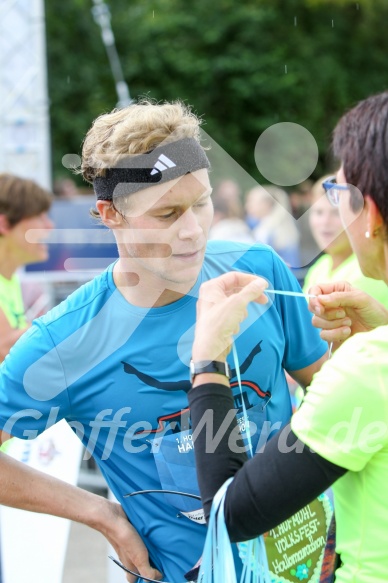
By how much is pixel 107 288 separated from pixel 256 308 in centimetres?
41

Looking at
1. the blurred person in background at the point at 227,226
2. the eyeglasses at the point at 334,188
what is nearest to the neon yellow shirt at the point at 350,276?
the eyeglasses at the point at 334,188

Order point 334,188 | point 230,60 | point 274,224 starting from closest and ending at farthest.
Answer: point 334,188, point 274,224, point 230,60

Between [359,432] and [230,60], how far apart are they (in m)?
22.9

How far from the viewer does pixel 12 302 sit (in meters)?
4.29

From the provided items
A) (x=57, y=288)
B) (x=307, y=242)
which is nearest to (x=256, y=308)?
(x=57, y=288)

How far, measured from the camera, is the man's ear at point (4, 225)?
442 cm

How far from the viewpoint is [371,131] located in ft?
5.27

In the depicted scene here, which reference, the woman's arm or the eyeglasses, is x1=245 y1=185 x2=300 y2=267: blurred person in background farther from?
the woman's arm

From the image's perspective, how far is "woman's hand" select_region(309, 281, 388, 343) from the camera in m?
2.03

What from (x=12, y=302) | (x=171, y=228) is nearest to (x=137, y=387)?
(x=171, y=228)

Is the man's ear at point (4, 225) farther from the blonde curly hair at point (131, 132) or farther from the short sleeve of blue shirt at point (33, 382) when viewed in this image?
the short sleeve of blue shirt at point (33, 382)

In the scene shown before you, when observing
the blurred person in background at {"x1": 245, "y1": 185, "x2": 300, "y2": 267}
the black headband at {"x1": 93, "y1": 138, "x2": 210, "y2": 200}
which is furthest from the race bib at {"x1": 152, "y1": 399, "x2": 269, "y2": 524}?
the blurred person in background at {"x1": 245, "y1": 185, "x2": 300, "y2": 267}

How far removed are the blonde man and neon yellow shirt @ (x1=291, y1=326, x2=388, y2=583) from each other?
613mm

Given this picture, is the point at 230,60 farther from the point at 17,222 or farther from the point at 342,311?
the point at 342,311
